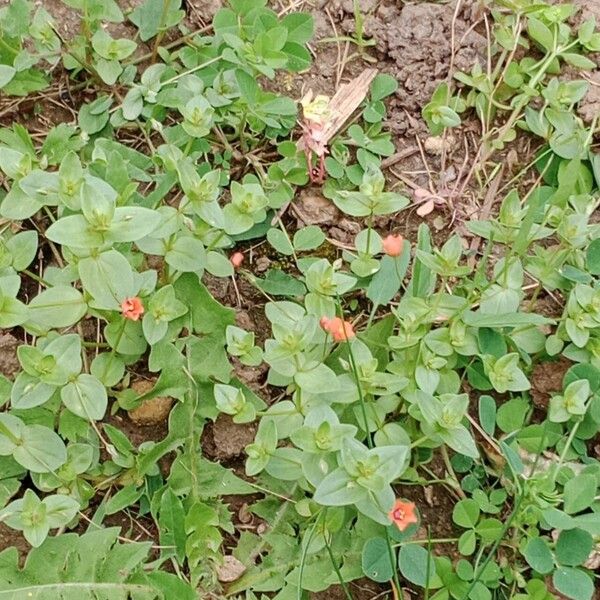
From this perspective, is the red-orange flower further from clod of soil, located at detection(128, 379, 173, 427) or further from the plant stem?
the plant stem

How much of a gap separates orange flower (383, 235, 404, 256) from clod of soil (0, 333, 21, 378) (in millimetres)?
1043

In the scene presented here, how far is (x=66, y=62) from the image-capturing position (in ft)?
8.19

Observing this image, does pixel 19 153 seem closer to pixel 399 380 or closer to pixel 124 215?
pixel 124 215

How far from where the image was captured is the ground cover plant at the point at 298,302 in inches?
81.4

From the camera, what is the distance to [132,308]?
→ 6.83ft

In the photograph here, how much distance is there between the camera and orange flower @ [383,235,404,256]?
7.63 ft

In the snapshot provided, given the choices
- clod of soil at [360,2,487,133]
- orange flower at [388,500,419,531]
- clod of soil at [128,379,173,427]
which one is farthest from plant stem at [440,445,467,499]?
clod of soil at [360,2,487,133]

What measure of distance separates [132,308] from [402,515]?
844mm

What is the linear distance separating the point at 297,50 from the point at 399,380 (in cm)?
107

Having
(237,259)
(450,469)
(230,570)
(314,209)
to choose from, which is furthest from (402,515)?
(314,209)

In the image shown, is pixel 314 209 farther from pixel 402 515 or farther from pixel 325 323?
pixel 402 515

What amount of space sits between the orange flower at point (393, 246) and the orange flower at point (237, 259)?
0.41 m

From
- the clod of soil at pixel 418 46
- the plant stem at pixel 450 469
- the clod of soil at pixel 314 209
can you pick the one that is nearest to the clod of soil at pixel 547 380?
the plant stem at pixel 450 469

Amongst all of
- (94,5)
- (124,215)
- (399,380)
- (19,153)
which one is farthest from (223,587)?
(94,5)
